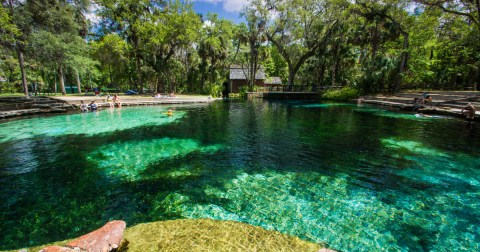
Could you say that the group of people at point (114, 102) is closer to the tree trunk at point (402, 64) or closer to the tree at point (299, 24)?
the tree at point (299, 24)

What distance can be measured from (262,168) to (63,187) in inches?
241

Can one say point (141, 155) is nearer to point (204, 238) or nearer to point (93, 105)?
point (204, 238)

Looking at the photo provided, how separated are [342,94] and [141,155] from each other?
31.6 metres

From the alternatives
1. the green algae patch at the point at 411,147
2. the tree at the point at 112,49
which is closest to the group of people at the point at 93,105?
the tree at the point at 112,49

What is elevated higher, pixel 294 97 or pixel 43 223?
pixel 294 97

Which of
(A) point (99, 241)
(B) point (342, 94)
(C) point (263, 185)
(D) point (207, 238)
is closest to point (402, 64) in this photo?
(B) point (342, 94)

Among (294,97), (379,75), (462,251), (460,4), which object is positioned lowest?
(462,251)

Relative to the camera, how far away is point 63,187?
6535 mm

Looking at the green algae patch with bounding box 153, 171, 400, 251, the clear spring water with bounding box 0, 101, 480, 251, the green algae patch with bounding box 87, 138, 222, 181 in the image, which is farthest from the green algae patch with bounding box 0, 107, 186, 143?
the green algae patch with bounding box 153, 171, 400, 251

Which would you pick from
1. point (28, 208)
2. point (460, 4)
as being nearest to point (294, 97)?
point (460, 4)

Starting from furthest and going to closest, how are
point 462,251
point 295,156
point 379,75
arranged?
point 379,75
point 295,156
point 462,251

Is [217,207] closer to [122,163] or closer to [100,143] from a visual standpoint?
[122,163]

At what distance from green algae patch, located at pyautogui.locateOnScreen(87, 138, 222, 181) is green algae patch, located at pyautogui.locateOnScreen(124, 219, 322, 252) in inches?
122

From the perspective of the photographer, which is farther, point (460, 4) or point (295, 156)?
point (460, 4)
